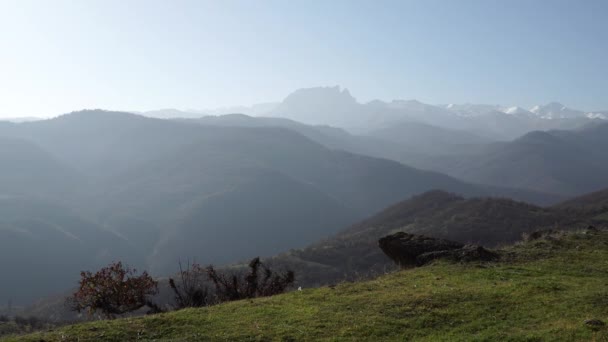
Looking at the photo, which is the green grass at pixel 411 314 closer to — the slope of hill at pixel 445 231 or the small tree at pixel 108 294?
the small tree at pixel 108 294

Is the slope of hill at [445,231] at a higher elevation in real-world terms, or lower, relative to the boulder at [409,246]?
lower

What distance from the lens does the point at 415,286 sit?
50.4 feet

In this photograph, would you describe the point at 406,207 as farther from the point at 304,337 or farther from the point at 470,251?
the point at 304,337

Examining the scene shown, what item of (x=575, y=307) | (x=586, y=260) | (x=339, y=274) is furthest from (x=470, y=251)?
(x=339, y=274)

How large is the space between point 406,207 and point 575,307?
122934mm

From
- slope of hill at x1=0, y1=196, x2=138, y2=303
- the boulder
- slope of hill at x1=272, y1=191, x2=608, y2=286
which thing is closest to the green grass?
the boulder

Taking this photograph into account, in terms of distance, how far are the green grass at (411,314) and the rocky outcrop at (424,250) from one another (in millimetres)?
2377

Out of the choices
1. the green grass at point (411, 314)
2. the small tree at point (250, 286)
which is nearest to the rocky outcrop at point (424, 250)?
the green grass at point (411, 314)

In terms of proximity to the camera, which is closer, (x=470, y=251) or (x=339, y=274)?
(x=470, y=251)

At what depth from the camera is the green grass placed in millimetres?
10844

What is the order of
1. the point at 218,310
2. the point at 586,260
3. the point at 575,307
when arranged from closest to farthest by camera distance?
the point at 575,307 < the point at 218,310 < the point at 586,260

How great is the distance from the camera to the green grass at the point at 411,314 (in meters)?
10.8

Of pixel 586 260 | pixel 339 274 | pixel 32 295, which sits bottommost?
pixel 32 295

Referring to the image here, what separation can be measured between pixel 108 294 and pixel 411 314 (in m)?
12.5
